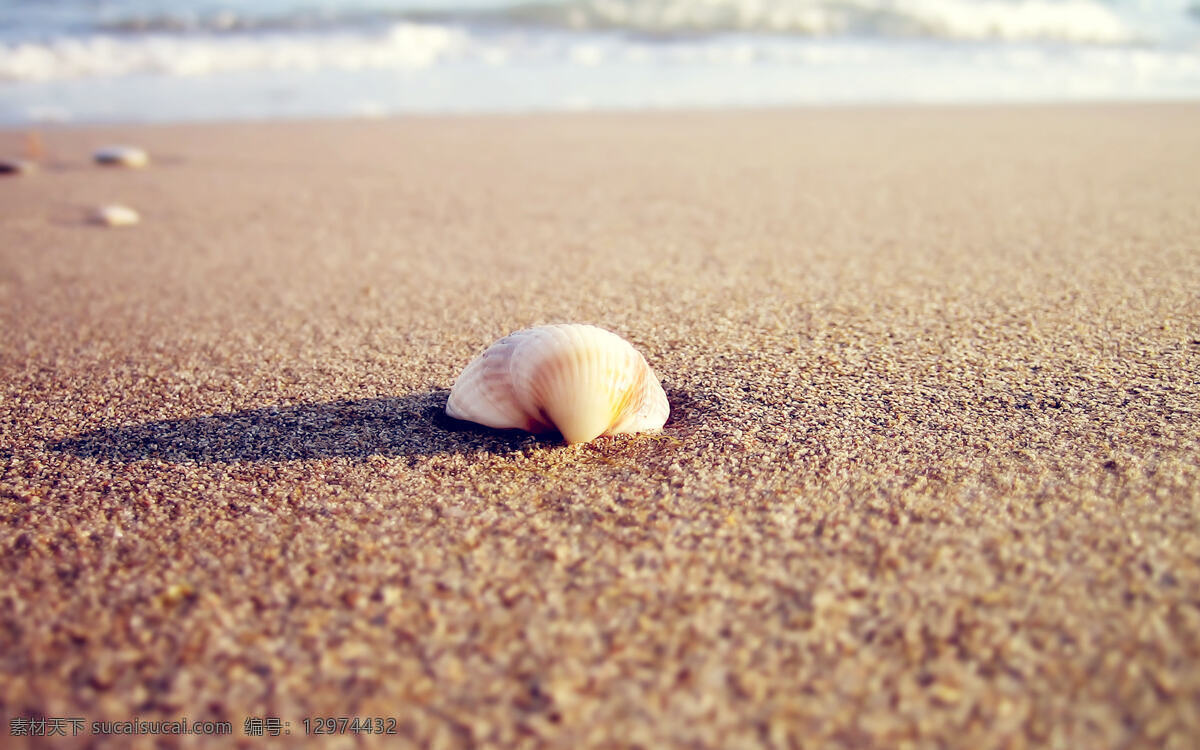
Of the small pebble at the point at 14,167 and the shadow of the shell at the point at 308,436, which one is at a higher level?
the small pebble at the point at 14,167

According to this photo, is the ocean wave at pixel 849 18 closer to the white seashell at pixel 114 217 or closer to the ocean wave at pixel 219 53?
the ocean wave at pixel 219 53

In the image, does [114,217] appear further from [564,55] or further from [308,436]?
[564,55]

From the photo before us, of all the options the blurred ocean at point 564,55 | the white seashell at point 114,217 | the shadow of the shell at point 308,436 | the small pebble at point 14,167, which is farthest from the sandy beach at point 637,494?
the blurred ocean at point 564,55

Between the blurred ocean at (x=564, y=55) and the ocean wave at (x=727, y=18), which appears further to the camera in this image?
the ocean wave at (x=727, y=18)

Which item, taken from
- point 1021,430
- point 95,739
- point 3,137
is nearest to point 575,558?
point 95,739

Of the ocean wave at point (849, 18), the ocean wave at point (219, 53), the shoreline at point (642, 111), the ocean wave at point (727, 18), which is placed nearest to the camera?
the shoreline at point (642, 111)

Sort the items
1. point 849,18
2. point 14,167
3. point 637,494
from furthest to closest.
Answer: point 849,18 → point 14,167 → point 637,494

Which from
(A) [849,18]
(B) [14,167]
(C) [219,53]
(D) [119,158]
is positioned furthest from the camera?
(A) [849,18]

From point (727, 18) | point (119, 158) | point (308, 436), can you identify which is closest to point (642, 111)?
point (119, 158)
